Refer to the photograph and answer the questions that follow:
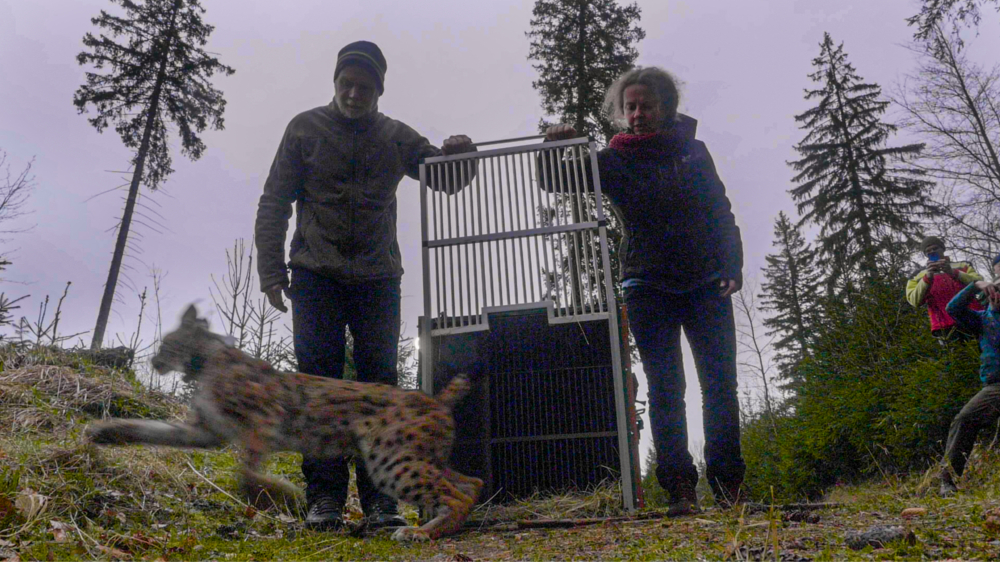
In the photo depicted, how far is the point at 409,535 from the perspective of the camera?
2943 millimetres

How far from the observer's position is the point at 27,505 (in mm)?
2732

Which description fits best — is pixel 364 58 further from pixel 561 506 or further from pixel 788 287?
pixel 788 287

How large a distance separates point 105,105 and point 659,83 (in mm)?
14124

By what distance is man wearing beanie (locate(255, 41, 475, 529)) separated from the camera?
3.48 meters

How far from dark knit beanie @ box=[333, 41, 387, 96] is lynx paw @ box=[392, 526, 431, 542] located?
2281mm

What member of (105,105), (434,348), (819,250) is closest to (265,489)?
(434,348)

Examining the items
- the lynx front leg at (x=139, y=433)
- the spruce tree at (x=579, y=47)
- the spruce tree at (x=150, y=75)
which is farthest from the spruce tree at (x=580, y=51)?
the lynx front leg at (x=139, y=433)

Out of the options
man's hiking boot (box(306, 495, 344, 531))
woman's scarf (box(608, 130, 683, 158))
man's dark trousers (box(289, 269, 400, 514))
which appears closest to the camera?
man's hiking boot (box(306, 495, 344, 531))

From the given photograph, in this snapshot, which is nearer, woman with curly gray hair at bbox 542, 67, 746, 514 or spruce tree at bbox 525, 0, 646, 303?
woman with curly gray hair at bbox 542, 67, 746, 514

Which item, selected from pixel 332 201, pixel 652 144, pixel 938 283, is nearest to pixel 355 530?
pixel 332 201

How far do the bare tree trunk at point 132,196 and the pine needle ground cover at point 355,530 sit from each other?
845 cm

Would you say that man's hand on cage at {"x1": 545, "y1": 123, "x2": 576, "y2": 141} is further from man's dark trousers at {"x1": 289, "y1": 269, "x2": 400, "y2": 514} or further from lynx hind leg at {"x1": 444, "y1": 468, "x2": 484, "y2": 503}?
lynx hind leg at {"x1": 444, "y1": 468, "x2": 484, "y2": 503}

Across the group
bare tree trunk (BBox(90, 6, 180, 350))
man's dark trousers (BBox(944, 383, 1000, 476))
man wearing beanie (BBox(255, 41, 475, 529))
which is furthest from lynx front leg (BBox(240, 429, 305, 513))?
bare tree trunk (BBox(90, 6, 180, 350))

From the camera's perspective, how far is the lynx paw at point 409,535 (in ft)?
9.55
